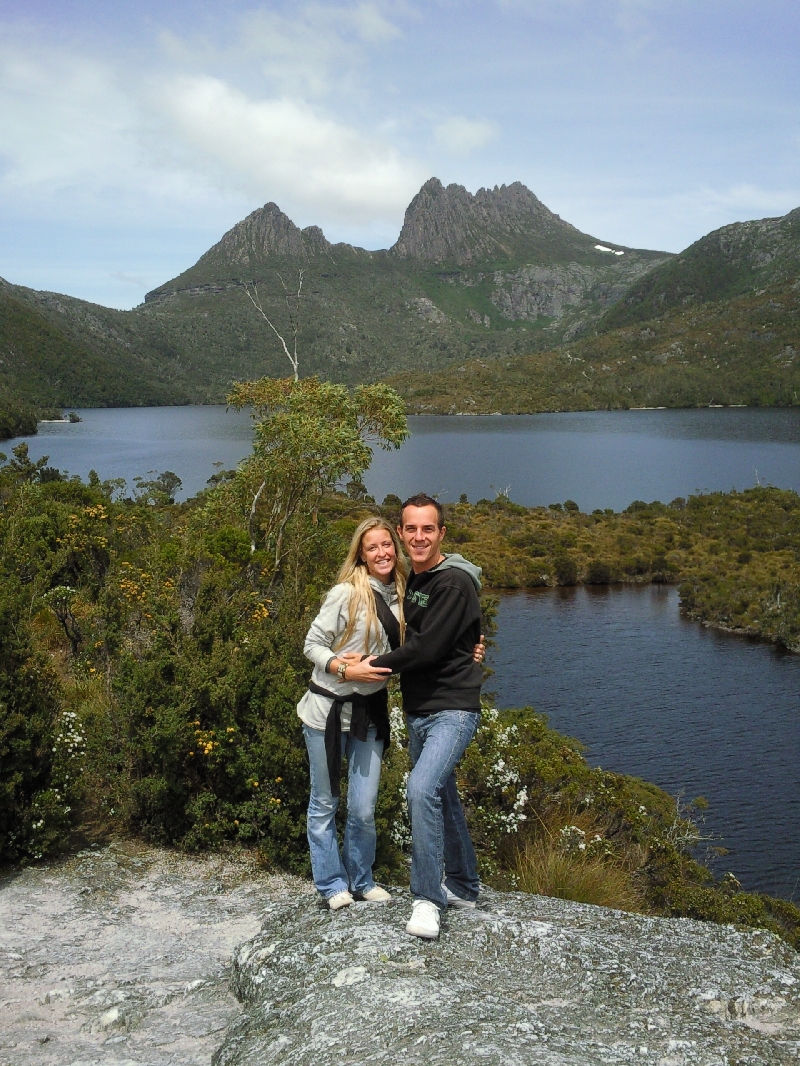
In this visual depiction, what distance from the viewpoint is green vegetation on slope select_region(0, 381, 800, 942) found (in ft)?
18.6

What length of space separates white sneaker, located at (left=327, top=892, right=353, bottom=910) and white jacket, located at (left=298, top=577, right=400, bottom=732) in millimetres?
851

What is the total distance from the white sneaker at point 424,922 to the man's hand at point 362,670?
1.10 metres

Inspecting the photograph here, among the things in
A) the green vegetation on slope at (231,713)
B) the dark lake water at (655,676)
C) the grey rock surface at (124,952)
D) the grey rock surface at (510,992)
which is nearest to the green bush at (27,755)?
the green vegetation on slope at (231,713)

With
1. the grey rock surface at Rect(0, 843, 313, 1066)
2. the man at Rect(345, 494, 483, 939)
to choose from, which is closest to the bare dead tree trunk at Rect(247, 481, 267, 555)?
the grey rock surface at Rect(0, 843, 313, 1066)

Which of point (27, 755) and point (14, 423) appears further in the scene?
point (14, 423)

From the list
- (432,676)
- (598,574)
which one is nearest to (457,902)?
(432,676)

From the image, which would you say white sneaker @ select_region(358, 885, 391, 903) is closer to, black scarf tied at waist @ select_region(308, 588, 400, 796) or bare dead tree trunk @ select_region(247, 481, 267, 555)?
black scarf tied at waist @ select_region(308, 588, 400, 796)

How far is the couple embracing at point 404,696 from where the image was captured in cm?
400

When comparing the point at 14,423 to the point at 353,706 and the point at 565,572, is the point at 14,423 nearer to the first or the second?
the point at 565,572

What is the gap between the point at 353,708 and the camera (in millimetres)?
4250

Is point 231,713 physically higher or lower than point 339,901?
higher

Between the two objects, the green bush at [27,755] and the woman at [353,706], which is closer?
the woman at [353,706]

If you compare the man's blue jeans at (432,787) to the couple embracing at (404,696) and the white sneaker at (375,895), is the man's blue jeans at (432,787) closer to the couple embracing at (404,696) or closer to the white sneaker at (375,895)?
the couple embracing at (404,696)

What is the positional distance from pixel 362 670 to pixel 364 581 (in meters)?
0.48
